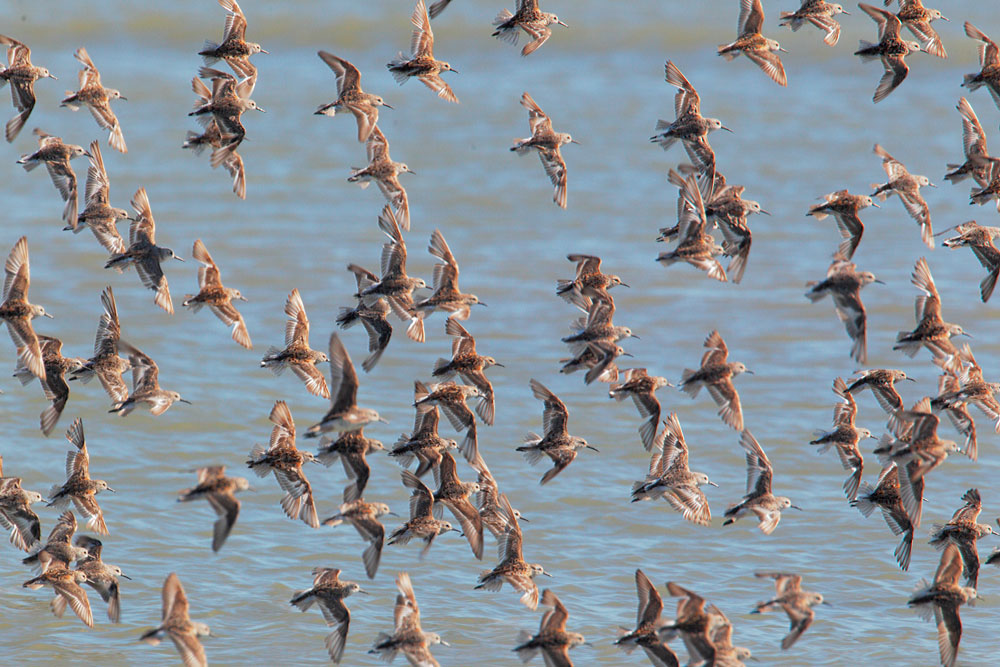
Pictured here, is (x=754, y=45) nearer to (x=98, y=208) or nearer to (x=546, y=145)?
(x=546, y=145)

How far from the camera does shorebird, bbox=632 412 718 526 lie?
10.8 metres

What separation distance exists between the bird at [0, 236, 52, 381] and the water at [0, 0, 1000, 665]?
259cm

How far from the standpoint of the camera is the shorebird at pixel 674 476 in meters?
10.8

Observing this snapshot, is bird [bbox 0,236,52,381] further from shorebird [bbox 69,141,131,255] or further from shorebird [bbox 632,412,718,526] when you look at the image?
shorebird [bbox 632,412,718,526]

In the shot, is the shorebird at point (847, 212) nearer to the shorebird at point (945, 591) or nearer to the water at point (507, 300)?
the shorebird at point (945, 591)

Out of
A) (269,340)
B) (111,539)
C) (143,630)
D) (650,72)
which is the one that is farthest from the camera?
(650,72)

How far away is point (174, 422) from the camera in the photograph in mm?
15234

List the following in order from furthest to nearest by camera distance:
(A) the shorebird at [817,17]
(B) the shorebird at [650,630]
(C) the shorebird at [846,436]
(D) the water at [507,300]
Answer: (D) the water at [507,300] < (C) the shorebird at [846,436] < (A) the shorebird at [817,17] < (B) the shorebird at [650,630]

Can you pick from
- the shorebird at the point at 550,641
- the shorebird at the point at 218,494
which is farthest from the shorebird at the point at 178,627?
the shorebird at the point at 550,641

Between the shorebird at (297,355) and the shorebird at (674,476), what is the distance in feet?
8.39

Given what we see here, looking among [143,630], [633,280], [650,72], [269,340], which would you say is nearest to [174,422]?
[269,340]

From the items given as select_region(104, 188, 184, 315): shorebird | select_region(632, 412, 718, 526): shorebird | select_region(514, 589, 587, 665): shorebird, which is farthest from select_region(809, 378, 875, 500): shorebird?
select_region(104, 188, 184, 315): shorebird

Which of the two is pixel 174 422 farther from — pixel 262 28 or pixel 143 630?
pixel 262 28

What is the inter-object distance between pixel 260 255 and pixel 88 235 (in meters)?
2.66
